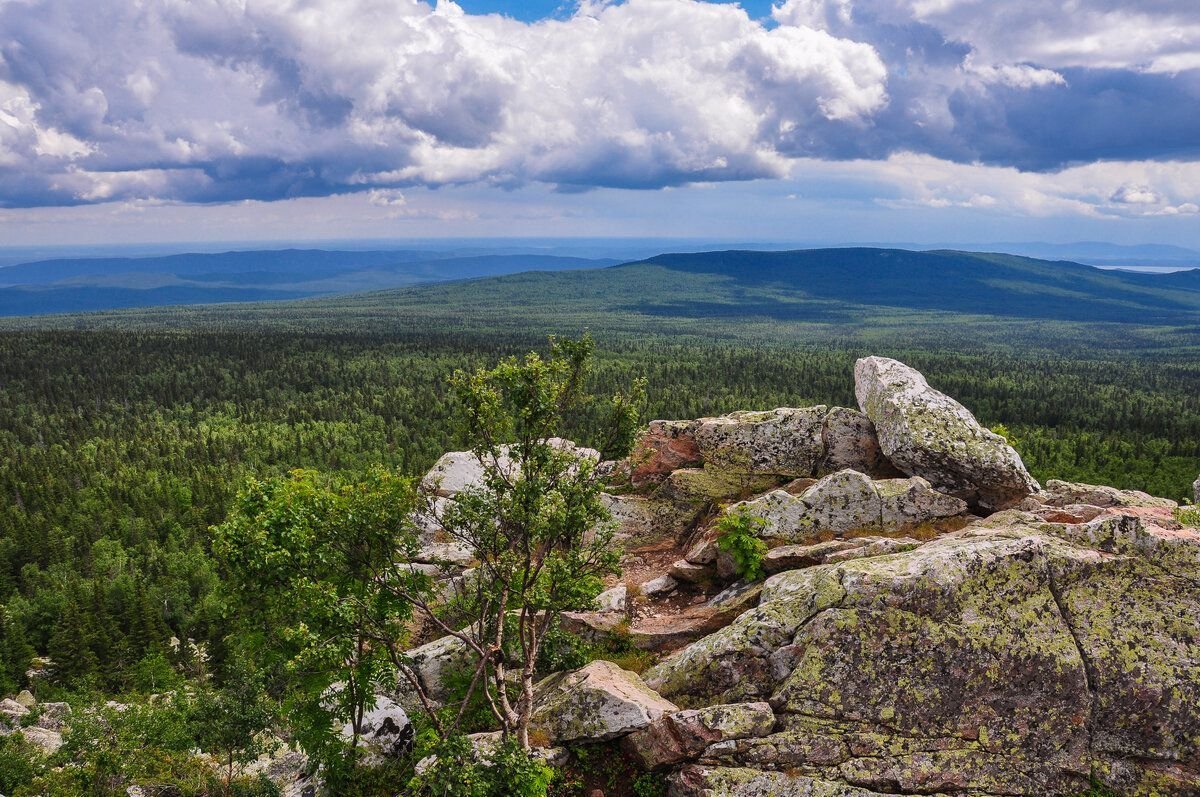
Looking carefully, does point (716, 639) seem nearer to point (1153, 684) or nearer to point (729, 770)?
point (729, 770)

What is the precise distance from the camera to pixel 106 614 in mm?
83688

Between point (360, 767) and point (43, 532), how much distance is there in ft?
354

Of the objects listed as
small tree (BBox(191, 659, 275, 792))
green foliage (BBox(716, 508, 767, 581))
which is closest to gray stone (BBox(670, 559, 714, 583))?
green foliage (BBox(716, 508, 767, 581))

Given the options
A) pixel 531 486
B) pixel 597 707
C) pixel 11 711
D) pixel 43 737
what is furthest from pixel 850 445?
pixel 11 711

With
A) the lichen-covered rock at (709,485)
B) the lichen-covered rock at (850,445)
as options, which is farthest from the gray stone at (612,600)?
the lichen-covered rock at (850,445)

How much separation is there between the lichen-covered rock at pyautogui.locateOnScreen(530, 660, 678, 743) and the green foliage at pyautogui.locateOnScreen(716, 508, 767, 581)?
8312 mm

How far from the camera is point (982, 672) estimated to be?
68.2ft

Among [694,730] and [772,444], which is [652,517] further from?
[694,730]

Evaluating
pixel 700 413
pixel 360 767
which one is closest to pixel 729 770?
pixel 360 767

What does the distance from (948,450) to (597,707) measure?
24.2m

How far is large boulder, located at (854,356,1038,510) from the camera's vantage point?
3562 cm

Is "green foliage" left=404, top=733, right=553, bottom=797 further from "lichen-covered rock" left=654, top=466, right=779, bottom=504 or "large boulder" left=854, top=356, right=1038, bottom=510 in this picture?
"large boulder" left=854, top=356, right=1038, bottom=510

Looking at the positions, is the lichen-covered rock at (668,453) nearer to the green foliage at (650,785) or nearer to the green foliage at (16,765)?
the green foliage at (650,785)

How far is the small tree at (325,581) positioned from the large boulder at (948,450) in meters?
26.5
